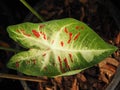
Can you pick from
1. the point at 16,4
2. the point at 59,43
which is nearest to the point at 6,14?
the point at 16,4

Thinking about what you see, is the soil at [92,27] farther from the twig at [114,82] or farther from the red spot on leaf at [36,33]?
the red spot on leaf at [36,33]

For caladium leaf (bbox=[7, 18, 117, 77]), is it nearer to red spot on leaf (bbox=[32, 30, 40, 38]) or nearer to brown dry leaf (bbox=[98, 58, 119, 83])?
red spot on leaf (bbox=[32, 30, 40, 38])

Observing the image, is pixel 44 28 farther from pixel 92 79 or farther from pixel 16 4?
pixel 16 4

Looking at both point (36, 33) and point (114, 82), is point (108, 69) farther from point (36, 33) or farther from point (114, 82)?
point (36, 33)

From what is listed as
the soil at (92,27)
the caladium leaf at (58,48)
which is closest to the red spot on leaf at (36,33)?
the caladium leaf at (58,48)

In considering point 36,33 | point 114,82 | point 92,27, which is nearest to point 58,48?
point 36,33
